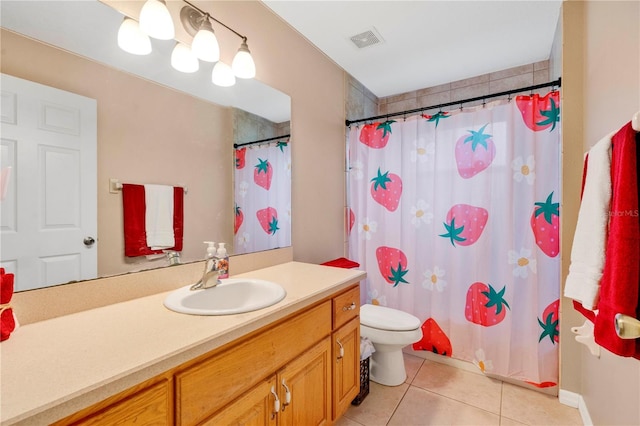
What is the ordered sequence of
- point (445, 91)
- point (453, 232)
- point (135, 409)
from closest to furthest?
point (135, 409) < point (453, 232) < point (445, 91)

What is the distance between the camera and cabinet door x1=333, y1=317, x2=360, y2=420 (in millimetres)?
1355

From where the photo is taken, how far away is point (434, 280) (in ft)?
7.00

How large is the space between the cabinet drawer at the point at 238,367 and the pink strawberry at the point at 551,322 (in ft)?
4.96

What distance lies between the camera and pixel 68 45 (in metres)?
0.97

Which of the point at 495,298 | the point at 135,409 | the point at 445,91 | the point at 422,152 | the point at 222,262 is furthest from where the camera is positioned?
the point at 445,91

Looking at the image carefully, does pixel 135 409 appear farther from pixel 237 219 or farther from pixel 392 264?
pixel 392 264

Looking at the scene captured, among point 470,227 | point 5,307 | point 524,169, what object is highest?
point 524,169

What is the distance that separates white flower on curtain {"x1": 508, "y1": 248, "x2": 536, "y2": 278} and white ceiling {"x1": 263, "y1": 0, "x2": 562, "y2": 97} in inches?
56.9

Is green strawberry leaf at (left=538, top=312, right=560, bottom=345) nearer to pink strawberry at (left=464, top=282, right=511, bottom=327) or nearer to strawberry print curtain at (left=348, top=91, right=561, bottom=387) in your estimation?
strawberry print curtain at (left=348, top=91, right=561, bottom=387)

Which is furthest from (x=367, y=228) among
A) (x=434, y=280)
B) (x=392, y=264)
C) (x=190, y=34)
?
(x=190, y=34)

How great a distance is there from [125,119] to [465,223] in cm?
202

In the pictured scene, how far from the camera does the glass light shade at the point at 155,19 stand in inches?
43.9

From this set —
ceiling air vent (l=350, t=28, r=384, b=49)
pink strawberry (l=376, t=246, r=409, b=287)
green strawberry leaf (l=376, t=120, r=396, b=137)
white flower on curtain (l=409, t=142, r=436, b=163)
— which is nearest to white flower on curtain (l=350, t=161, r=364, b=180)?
green strawberry leaf (l=376, t=120, r=396, b=137)

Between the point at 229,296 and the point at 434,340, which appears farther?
the point at 434,340
